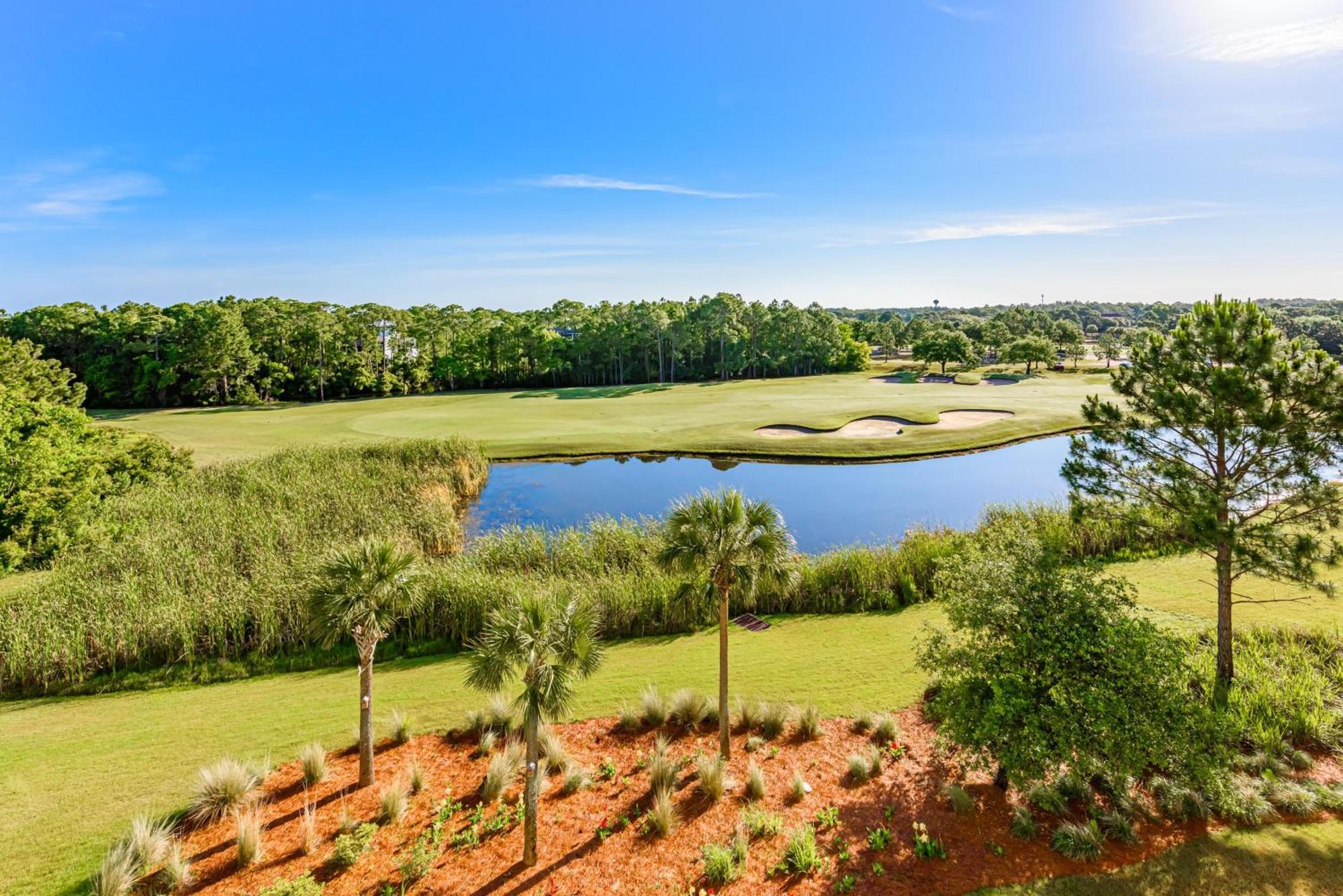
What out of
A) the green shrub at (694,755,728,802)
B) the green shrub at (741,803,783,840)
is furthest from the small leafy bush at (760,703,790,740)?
the green shrub at (741,803,783,840)

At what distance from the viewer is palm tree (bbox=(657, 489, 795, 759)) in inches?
423

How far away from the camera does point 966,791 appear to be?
10102 mm

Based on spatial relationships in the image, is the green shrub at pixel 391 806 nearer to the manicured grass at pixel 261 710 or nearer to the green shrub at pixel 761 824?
the manicured grass at pixel 261 710

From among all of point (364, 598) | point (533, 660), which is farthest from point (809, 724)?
point (364, 598)

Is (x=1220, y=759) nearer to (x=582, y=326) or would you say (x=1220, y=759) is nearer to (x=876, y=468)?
(x=876, y=468)

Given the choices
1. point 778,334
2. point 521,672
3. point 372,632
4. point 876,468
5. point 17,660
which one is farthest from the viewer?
point 778,334

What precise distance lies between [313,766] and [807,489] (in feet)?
83.0

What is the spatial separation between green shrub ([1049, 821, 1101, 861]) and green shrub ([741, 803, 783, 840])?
400 cm

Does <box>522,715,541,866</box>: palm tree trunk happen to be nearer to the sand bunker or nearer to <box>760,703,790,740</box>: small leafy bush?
<box>760,703,790,740</box>: small leafy bush

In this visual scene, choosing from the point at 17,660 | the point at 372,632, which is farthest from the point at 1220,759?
the point at 17,660

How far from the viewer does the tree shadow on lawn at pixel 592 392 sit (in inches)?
2532

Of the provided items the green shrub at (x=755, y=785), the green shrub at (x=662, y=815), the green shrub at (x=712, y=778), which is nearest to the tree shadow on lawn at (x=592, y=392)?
the green shrub at (x=712, y=778)

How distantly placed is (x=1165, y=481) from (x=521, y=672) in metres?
15.1

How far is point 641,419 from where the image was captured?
4778 centimetres
